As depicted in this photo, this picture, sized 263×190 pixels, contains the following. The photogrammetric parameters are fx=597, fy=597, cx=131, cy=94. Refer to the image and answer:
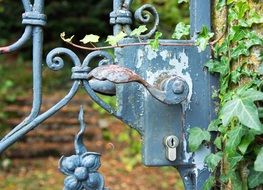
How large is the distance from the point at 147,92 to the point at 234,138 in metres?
0.27

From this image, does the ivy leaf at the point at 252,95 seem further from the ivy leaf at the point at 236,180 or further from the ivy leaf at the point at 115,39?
the ivy leaf at the point at 115,39

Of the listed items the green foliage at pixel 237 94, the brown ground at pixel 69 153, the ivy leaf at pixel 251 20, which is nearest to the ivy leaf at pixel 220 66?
the green foliage at pixel 237 94

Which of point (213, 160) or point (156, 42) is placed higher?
point (156, 42)

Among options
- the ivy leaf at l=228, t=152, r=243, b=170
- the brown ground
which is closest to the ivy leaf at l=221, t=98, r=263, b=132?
the ivy leaf at l=228, t=152, r=243, b=170

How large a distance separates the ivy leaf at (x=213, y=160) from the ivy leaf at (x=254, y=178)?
92 mm

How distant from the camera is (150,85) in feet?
4.76

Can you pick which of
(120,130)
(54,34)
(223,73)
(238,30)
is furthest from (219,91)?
(54,34)

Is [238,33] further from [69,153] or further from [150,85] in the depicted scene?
[69,153]

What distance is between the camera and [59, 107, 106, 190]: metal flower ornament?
4.80 feet

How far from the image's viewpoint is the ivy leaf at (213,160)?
1.48m

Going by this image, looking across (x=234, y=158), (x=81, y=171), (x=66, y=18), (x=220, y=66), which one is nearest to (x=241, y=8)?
(x=220, y=66)

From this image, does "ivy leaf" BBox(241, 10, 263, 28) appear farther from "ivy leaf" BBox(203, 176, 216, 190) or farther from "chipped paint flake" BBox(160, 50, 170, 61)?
"ivy leaf" BBox(203, 176, 216, 190)

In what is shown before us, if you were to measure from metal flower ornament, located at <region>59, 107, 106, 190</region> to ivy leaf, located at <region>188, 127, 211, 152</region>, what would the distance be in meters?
0.24

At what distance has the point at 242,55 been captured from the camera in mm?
1499
